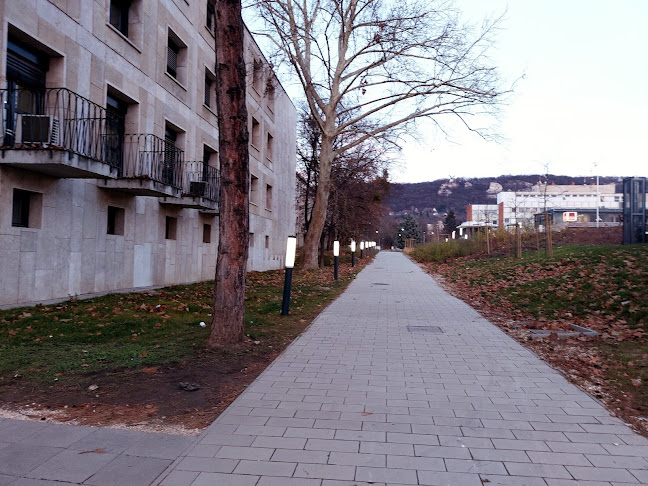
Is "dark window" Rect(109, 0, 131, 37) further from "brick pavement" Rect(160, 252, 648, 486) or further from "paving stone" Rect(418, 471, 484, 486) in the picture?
"paving stone" Rect(418, 471, 484, 486)

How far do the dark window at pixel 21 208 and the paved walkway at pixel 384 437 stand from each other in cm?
694

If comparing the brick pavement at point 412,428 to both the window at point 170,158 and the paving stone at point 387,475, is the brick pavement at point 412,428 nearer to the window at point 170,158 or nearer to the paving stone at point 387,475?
the paving stone at point 387,475

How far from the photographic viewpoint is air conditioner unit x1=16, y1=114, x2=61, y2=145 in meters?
9.08

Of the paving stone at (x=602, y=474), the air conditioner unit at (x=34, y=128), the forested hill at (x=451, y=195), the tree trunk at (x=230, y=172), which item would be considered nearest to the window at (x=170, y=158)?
the air conditioner unit at (x=34, y=128)

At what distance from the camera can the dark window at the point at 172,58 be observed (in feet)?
54.7

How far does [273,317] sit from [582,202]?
329 ft

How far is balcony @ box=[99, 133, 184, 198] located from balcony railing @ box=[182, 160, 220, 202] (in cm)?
113

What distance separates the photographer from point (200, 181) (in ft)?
56.1

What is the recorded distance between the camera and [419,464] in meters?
3.20

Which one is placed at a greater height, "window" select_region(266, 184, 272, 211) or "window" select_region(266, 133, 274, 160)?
"window" select_region(266, 133, 274, 160)

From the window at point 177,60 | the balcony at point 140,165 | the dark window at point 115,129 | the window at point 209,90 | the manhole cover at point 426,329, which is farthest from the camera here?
the window at point 209,90

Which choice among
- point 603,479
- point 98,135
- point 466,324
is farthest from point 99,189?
point 603,479

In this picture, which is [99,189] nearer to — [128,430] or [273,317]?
[273,317]

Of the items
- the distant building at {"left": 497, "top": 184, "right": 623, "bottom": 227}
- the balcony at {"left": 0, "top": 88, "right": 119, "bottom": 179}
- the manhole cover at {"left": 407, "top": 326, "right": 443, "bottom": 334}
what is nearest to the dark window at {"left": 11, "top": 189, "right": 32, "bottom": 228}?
the balcony at {"left": 0, "top": 88, "right": 119, "bottom": 179}
